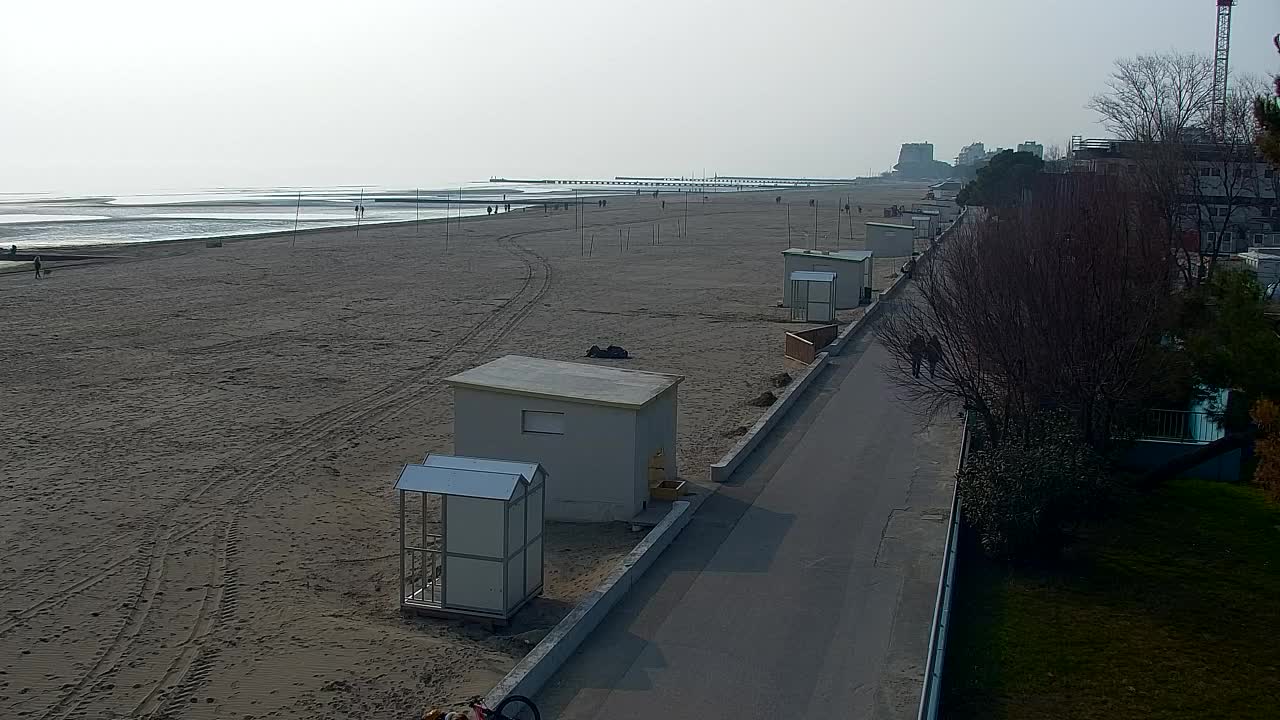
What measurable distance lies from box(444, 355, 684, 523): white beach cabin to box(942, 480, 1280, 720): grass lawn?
14.0 ft

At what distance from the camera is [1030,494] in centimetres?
1452

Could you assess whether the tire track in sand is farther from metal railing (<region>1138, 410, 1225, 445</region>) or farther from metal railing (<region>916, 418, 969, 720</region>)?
metal railing (<region>1138, 410, 1225, 445</region>)

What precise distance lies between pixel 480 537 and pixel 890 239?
45.6 metres

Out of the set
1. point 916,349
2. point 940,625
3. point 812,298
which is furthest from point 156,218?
point 940,625

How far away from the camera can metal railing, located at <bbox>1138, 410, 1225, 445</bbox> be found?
810 inches

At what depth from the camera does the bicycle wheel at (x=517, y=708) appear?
29.8ft

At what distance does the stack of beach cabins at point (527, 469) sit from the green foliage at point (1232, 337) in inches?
304

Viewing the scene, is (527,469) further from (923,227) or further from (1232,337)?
(923,227)

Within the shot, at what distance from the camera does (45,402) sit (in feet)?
73.7

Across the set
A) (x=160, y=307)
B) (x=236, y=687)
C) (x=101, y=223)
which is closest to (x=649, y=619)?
(x=236, y=687)

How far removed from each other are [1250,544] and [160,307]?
30506mm

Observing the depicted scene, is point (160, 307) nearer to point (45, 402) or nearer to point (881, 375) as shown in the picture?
point (45, 402)

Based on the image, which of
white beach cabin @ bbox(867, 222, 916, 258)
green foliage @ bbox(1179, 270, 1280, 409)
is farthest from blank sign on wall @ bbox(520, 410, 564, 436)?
white beach cabin @ bbox(867, 222, 916, 258)

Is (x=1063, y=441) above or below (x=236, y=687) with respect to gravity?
above
